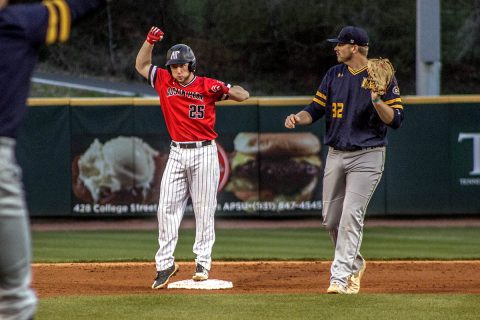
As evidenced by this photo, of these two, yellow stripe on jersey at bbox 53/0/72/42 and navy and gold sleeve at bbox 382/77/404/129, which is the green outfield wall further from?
yellow stripe on jersey at bbox 53/0/72/42

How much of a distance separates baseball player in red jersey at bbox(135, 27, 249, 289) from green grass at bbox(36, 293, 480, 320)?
72 cm

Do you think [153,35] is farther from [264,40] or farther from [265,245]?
[264,40]

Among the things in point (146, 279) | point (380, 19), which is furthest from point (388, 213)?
point (380, 19)

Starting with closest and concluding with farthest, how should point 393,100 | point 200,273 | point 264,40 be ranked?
point 393,100, point 200,273, point 264,40

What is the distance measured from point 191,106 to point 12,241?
162 inches

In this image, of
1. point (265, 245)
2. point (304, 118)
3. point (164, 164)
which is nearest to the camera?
point (304, 118)

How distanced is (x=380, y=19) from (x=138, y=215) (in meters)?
16.1

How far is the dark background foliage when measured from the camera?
29.1 meters

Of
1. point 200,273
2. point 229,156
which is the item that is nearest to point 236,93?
point 200,273

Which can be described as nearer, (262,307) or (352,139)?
(262,307)

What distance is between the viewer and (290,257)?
10.8 meters

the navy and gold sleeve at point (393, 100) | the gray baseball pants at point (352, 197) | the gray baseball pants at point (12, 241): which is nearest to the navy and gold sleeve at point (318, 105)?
the gray baseball pants at point (352, 197)

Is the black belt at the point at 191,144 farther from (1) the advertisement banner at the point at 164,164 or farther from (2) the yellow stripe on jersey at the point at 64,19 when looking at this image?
(1) the advertisement banner at the point at 164,164

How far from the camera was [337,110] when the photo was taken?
735 cm
